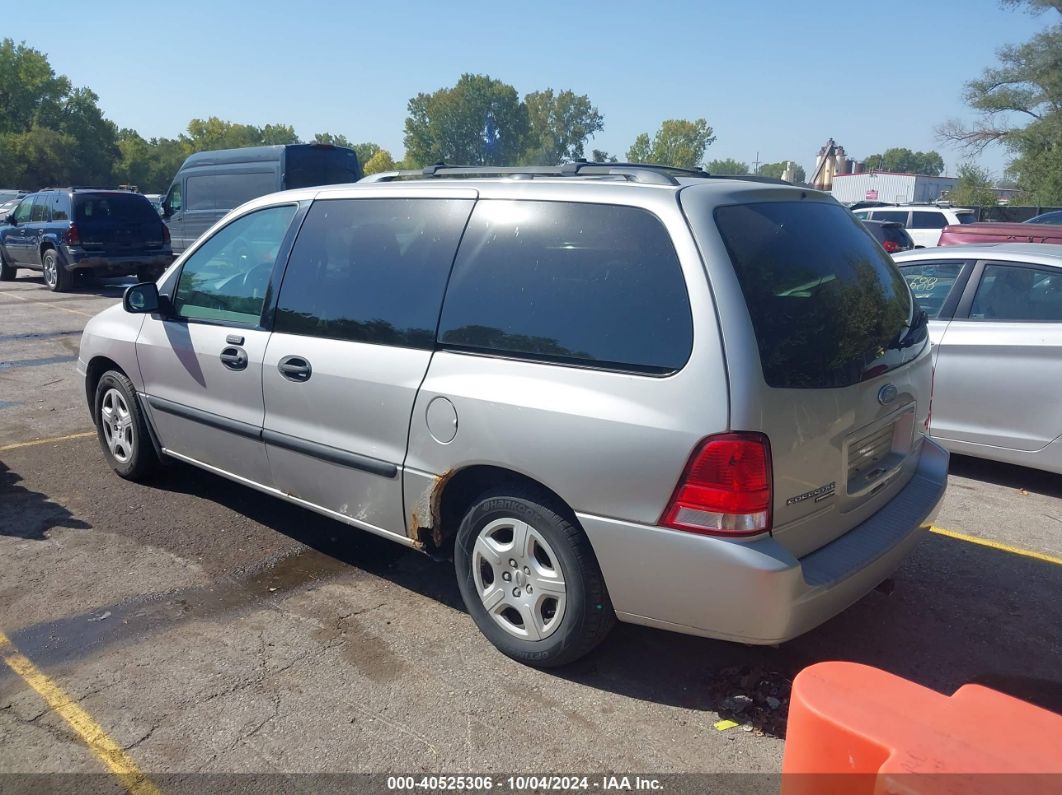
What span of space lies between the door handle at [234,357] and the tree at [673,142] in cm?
10370

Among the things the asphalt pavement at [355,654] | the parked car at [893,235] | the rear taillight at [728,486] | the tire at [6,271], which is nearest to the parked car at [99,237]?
the tire at [6,271]

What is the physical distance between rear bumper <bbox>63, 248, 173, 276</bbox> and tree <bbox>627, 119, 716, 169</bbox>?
9291 cm

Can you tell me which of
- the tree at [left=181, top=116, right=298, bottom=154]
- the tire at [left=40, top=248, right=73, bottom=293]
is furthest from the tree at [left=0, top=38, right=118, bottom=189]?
the tire at [left=40, top=248, right=73, bottom=293]

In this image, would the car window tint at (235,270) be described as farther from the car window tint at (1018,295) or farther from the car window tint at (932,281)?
the car window tint at (1018,295)

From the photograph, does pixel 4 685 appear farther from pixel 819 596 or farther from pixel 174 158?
pixel 174 158

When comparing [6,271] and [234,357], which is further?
[6,271]

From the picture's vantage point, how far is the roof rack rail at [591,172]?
11.5 ft

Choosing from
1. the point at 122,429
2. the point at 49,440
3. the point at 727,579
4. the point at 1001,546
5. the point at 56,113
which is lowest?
the point at 1001,546

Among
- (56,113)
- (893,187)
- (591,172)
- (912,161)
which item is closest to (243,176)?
(591,172)

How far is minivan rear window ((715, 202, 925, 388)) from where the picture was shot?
9.86 feet

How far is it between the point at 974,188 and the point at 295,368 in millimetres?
43109

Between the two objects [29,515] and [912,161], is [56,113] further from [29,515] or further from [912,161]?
[912,161]

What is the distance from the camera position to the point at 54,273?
1633 cm

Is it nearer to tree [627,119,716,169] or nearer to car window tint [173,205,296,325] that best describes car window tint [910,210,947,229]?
car window tint [173,205,296,325]
